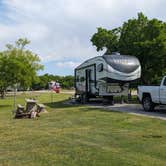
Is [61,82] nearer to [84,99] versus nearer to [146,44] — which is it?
[84,99]

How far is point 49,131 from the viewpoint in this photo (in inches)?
500

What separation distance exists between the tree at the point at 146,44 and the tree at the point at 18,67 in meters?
7.11

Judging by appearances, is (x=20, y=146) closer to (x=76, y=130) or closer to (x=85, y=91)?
(x=76, y=130)

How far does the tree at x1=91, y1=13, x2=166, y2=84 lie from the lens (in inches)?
1153

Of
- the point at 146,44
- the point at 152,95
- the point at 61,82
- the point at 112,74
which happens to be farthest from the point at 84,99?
the point at 61,82

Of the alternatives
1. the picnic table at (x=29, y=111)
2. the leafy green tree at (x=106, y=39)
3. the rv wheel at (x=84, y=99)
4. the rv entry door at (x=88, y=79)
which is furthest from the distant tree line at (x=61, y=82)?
the picnic table at (x=29, y=111)

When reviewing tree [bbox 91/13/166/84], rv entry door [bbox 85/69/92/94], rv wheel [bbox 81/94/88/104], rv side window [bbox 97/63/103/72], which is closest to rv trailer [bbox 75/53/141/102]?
rv side window [bbox 97/63/103/72]

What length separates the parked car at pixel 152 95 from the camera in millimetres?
19419

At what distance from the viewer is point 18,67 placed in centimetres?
3067

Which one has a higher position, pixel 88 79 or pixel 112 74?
pixel 112 74

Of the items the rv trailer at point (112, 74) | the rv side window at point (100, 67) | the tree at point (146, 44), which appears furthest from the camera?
the tree at point (146, 44)

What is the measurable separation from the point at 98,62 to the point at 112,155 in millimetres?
17984

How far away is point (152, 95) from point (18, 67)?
1392cm

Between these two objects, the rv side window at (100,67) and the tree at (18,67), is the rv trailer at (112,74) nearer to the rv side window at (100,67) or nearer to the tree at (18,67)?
the rv side window at (100,67)
